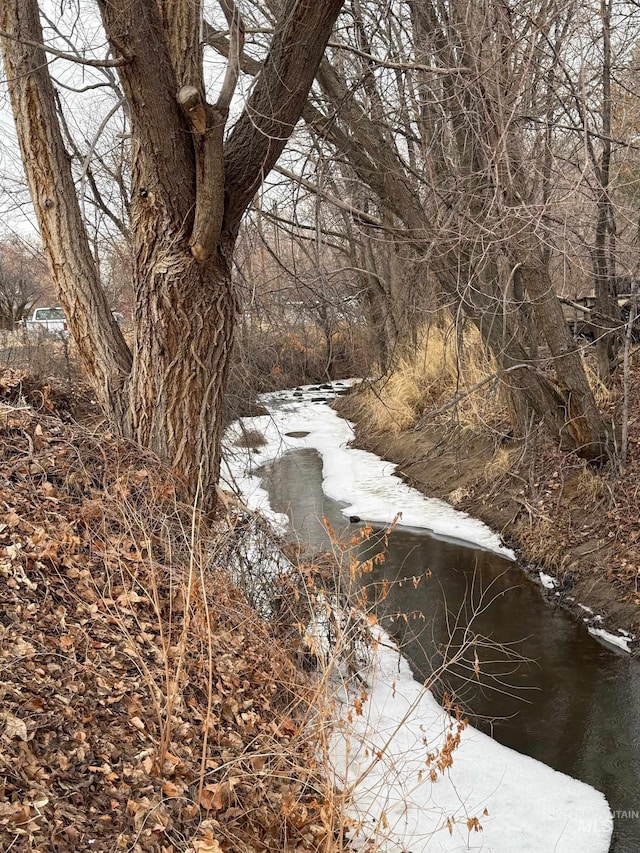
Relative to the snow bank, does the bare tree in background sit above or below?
above

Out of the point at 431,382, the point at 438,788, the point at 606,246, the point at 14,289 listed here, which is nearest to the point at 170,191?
the point at 438,788

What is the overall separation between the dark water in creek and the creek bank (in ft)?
0.91

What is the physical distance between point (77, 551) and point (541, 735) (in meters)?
3.40

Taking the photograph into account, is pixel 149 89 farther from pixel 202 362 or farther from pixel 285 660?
pixel 285 660

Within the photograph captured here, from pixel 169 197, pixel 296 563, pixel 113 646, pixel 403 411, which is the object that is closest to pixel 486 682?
pixel 296 563

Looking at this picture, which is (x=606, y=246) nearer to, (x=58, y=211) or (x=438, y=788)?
(x=58, y=211)

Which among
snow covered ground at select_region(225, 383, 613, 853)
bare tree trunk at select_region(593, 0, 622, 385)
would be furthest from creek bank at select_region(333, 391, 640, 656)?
snow covered ground at select_region(225, 383, 613, 853)

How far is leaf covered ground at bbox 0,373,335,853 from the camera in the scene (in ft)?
10.8

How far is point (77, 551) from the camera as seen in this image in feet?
16.0

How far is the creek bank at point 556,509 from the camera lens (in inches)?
283

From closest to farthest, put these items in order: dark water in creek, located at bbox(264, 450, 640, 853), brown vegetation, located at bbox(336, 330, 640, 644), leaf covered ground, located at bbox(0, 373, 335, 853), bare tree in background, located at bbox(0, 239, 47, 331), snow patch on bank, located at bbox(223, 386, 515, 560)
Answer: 1. leaf covered ground, located at bbox(0, 373, 335, 853)
2. dark water in creek, located at bbox(264, 450, 640, 853)
3. brown vegetation, located at bbox(336, 330, 640, 644)
4. snow patch on bank, located at bbox(223, 386, 515, 560)
5. bare tree in background, located at bbox(0, 239, 47, 331)

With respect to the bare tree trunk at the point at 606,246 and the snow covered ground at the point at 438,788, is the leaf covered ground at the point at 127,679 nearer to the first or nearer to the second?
the snow covered ground at the point at 438,788

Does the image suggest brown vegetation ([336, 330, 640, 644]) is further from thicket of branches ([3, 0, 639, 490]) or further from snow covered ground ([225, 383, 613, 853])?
snow covered ground ([225, 383, 613, 853])

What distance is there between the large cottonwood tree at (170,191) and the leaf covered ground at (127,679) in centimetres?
47
